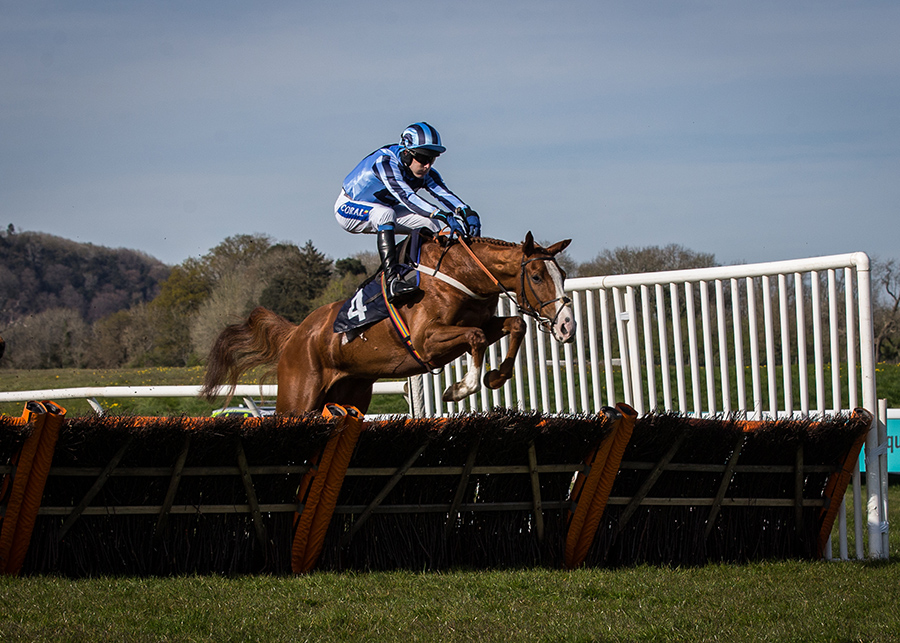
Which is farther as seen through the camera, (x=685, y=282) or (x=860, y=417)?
(x=685, y=282)

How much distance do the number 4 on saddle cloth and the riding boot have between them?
0.05 meters

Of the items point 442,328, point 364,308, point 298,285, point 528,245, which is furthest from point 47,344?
point 528,245

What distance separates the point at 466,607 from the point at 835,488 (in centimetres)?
279

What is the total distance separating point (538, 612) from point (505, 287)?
257cm

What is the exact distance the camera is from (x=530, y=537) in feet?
15.3

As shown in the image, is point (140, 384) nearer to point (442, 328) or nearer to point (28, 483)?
point (442, 328)

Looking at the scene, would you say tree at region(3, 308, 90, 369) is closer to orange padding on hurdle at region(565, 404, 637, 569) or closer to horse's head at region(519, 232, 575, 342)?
horse's head at region(519, 232, 575, 342)

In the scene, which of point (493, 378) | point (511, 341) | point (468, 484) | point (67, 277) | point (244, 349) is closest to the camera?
point (468, 484)

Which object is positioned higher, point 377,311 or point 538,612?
point 377,311

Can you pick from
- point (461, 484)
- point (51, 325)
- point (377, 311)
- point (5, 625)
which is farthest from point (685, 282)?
point (51, 325)

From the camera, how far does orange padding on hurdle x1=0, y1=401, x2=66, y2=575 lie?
146 inches

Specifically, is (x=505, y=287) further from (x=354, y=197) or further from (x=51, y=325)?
(x=51, y=325)

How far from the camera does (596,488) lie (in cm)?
456

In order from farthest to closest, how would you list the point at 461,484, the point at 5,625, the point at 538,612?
1. the point at 461,484
2. the point at 538,612
3. the point at 5,625
